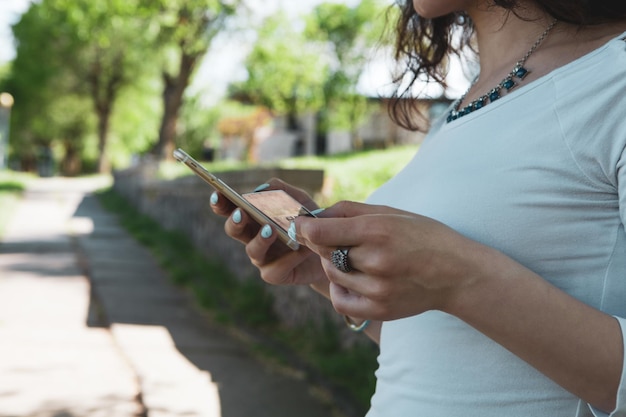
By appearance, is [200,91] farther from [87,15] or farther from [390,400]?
[390,400]

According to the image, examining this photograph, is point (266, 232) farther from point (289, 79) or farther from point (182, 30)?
point (289, 79)

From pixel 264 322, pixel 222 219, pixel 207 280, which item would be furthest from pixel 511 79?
pixel 222 219

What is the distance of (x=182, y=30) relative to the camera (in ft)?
61.0

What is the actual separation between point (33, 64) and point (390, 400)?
3550 centimetres

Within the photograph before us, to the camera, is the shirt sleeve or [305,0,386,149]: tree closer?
the shirt sleeve

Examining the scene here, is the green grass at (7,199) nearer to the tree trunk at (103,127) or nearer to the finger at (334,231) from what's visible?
the tree trunk at (103,127)

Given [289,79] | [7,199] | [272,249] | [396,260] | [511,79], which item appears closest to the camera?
[396,260]

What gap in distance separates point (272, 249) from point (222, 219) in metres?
6.13

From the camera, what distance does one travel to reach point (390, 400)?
4.14ft

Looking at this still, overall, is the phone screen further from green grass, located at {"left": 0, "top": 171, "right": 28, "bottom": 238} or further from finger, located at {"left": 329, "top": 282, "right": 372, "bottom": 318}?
green grass, located at {"left": 0, "top": 171, "right": 28, "bottom": 238}

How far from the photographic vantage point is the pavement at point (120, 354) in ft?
13.3

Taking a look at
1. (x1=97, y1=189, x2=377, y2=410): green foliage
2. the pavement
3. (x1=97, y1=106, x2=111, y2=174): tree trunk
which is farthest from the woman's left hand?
(x1=97, y1=106, x2=111, y2=174): tree trunk

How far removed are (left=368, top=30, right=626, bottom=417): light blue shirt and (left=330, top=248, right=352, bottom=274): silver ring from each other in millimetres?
258

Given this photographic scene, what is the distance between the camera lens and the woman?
94 centimetres
